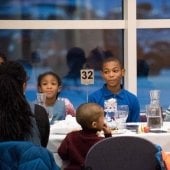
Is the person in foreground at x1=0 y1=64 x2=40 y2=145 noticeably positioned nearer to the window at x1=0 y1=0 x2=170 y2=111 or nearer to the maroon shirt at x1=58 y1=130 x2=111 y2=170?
the maroon shirt at x1=58 y1=130 x2=111 y2=170

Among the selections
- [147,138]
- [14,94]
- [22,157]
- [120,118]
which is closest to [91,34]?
[120,118]

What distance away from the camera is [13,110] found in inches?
96.3

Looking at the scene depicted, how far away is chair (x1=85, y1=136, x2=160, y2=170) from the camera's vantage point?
8.85ft

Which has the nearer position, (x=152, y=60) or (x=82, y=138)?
(x=82, y=138)

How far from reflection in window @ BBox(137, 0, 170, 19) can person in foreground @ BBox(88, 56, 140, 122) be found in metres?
1.31

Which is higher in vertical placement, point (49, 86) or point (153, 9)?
point (153, 9)

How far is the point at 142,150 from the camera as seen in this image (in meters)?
2.74

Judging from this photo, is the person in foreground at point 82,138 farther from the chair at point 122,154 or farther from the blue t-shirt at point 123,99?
the blue t-shirt at point 123,99

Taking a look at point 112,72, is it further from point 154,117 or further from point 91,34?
point 91,34

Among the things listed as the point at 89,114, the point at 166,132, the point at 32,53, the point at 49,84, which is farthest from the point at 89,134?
the point at 32,53

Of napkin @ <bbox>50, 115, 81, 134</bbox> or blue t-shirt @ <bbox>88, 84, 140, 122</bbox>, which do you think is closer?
napkin @ <bbox>50, 115, 81, 134</bbox>

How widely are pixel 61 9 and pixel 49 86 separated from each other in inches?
58.0

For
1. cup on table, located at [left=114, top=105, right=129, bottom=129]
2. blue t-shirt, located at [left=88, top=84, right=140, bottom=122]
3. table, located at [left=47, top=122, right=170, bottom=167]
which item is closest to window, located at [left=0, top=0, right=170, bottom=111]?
blue t-shirt, located at [left=88, top=84, right=140, bottom=122]

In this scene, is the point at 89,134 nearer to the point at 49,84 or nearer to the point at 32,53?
the point at 49,84
